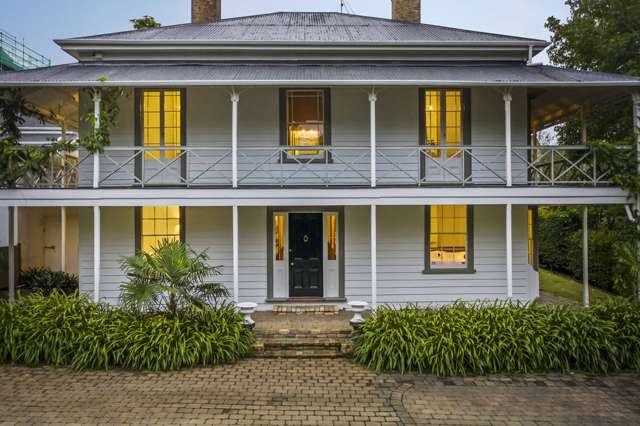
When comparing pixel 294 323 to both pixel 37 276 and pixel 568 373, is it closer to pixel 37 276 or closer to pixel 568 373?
pixel 568 373

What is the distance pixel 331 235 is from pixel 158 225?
4.44 m

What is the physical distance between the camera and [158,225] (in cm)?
1065

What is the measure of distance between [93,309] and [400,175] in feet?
24.5

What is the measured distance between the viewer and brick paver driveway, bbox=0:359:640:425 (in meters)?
5.69

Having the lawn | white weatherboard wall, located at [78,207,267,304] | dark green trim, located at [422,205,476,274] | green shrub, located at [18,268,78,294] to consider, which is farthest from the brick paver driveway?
the lawn

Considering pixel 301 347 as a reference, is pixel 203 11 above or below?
above

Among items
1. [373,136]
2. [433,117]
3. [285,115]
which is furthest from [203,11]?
[433,117]

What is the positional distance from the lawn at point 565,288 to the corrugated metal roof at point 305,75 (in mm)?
5967

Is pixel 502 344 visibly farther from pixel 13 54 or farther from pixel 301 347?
pixel 13 54

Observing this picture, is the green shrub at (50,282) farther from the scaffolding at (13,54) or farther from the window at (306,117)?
the scaffolding at (13,54)

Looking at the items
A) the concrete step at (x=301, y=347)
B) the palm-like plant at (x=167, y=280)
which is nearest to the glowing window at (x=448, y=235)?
the concrete step at (x=301, y=347)

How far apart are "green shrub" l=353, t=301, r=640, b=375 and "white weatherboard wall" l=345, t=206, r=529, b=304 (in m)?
2.78

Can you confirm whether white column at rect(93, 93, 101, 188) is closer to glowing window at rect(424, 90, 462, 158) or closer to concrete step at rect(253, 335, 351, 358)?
concrete step at rect(253, 335, 351, 358)

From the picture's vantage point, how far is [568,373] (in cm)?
719
